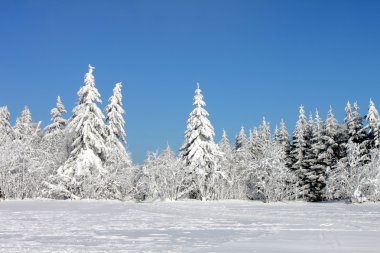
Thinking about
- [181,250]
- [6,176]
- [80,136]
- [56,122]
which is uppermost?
[56,122]

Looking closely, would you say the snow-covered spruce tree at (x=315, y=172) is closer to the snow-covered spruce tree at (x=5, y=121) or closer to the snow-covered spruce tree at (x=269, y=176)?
the snow-covered spruce tree at (x=269, y=176)

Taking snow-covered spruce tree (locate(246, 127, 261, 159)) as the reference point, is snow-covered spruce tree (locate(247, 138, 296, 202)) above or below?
below

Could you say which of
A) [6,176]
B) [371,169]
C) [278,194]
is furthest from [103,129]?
[371,169]

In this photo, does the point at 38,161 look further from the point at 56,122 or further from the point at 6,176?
the point at 56,122

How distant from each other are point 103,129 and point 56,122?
14.6 m

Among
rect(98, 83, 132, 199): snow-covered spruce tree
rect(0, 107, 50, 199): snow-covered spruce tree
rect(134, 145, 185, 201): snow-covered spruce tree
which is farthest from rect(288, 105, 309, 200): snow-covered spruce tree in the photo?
rect(0, 107, 50, 199): snow-covered spruce tree

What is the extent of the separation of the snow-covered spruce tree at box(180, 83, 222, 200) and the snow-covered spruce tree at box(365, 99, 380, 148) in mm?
19602

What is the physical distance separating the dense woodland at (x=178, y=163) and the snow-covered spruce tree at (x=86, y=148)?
9 cm

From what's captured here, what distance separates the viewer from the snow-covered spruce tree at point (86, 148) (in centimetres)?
3831

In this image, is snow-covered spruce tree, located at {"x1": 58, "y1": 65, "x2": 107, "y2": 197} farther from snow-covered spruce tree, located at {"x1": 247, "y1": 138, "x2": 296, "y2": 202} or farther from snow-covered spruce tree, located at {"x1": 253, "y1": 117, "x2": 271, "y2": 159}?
snow-covered spruce tree, located at {"x1": 253, "y1": 117, "x2": 271, "y2": 159}

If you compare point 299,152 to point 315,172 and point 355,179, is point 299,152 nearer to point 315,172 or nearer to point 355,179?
point 315,172

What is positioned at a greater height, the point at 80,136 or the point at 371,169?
the point at 80,136

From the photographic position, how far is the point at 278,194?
163 feet

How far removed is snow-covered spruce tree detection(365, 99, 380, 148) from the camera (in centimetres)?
5000
